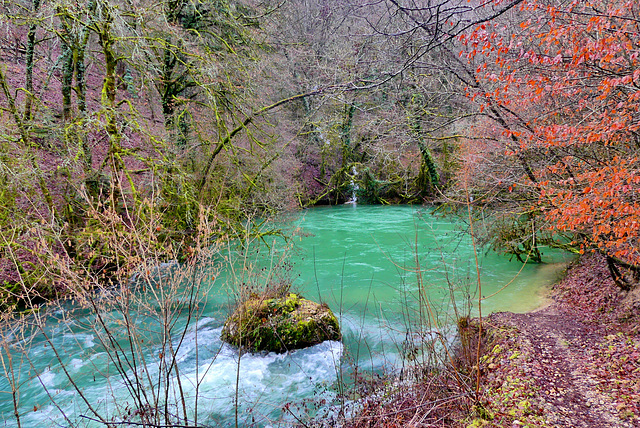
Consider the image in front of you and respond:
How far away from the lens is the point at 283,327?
585 centimetres

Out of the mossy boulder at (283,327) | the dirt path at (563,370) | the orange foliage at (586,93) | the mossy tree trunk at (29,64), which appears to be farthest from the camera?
the mossy tree trunk at (29,64)

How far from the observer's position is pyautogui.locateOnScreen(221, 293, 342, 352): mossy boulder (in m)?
5.75

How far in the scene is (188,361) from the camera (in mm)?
5699

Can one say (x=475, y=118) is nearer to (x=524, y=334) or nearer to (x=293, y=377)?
(x=524, y=334)

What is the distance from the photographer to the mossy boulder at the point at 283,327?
18.9 ft

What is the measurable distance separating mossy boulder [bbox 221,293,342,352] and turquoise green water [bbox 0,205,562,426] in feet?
0.51

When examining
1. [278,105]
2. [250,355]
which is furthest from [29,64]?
[250,355]

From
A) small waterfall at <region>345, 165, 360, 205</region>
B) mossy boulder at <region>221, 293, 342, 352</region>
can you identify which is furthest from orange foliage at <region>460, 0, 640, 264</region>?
small waterfall at <region>345, 165, 360, 205</region>

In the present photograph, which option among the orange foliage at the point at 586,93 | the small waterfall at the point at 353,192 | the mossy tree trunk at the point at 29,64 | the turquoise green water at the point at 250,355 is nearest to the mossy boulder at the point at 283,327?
the turquoise green water at the point at 250,355

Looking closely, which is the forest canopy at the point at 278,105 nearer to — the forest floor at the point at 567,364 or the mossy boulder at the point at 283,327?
the forest floor at the point at 567,364

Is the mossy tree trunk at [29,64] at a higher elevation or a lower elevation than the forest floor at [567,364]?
higher

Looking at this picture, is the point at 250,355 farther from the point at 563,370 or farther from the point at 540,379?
the point at 563,370

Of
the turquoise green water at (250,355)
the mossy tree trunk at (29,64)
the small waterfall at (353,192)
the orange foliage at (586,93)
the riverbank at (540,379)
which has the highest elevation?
the mossy tree trunk at (29,64)

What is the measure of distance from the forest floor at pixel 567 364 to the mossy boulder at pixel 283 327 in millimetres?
2457
